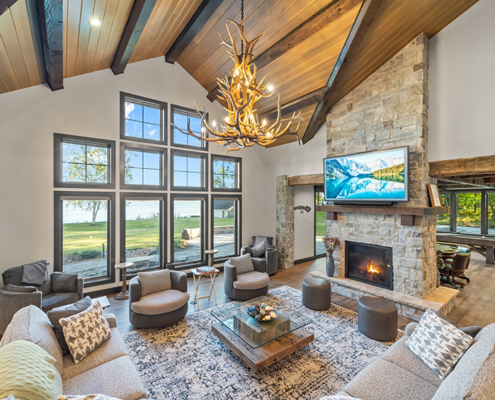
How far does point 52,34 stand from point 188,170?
356 cm

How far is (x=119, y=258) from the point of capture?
5.04 m

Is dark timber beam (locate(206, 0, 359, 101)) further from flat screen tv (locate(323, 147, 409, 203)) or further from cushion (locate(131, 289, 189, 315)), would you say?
cushion (locate(131, 289, 189, 315))

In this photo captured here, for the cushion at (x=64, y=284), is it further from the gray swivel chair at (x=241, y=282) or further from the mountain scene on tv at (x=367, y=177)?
the mountain scene on tv at (x=367, y=177)

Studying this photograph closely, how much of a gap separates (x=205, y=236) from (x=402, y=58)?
5.57 metres

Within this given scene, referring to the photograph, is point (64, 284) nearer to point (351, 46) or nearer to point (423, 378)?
point (423, 378)

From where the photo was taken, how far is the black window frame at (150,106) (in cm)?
510

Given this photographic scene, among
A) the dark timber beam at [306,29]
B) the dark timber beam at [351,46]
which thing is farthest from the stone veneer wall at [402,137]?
the dark timber beam at [306,29]

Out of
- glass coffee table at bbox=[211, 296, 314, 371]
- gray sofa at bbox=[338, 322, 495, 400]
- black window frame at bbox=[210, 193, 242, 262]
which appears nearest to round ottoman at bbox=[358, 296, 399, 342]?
gray sofa at bbox=[338, 322, 495, 400]

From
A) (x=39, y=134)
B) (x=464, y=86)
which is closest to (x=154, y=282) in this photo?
(x=39, y=134)

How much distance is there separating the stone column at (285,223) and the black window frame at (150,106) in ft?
10.9

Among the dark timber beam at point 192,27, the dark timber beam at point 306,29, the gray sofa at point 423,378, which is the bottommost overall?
the gray sofa at point 423,378

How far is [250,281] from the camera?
4574 millimetres

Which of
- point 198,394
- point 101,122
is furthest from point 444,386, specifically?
point 101,122

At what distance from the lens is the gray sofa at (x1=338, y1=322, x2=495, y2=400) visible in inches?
55.1
